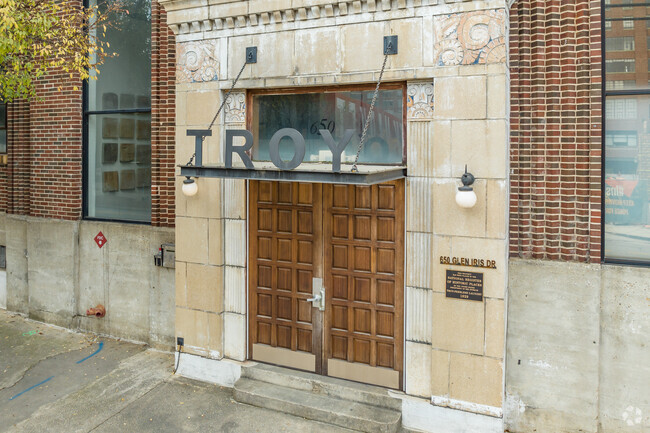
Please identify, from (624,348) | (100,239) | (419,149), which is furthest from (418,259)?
(100,239)

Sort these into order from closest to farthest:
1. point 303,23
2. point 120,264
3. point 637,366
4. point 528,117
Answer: point 637,366 → point 528,117 → point 303,23 → point 120,264

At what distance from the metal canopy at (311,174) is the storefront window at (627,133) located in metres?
2.84

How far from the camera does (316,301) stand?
734cm

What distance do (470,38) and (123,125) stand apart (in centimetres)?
704

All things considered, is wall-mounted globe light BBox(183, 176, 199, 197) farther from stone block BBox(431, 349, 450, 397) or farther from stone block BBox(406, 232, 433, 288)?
stone block BBox(431, 349, 450, 397)

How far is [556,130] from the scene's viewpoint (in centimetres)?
665

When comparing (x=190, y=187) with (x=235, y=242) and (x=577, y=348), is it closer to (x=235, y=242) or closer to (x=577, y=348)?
(x=235, y=242)

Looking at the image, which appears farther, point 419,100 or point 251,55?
point 251,55

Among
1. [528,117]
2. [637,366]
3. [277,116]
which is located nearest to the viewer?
[637,366]

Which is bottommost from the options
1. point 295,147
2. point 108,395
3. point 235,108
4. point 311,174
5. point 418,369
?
point 108,395

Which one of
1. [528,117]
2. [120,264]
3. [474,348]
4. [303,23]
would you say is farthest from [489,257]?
[120,264]

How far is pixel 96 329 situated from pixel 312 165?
6.03m

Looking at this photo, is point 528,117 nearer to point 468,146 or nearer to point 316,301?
point 468,146

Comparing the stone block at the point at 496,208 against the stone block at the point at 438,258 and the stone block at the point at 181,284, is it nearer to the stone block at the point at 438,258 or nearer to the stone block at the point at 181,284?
the stone block at the point at 438,258
